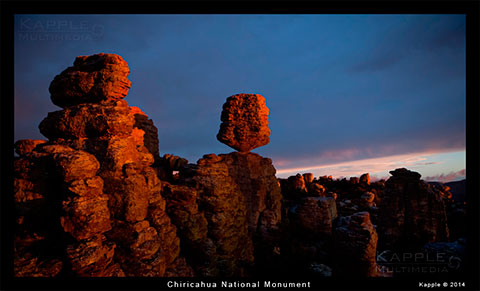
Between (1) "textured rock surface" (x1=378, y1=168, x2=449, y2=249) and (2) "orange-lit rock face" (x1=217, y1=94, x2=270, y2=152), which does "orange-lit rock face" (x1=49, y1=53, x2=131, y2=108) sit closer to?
(2) "orange-lit rock face" (x1=217, y1=94, x2=270, y2=152)

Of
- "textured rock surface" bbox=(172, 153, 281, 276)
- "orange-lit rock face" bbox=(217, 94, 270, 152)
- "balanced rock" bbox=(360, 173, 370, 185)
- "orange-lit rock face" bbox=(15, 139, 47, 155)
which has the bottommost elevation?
"balanced rock" bbox=(360, 173, 370, 185)

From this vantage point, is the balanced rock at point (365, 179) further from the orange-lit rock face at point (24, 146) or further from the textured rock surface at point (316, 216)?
the orange-lit rock face at point (24, 146)

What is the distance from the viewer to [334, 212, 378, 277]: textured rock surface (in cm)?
1478

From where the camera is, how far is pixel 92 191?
7.80 metres

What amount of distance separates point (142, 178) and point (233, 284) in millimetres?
6369

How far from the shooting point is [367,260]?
14727 millimetres

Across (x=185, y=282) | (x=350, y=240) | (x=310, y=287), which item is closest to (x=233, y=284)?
(x=185, y=282)

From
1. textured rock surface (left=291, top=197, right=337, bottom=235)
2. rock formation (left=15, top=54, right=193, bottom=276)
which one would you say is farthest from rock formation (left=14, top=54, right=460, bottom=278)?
textured rock surface (left=291, top=197, right=337, bottom=235)

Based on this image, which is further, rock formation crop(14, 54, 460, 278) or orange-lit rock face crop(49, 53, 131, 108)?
orange-lit rock face crop(49, 53, 131, 108)

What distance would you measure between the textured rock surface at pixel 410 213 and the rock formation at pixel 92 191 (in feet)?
71.6

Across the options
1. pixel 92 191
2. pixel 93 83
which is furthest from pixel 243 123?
pixel 92 191

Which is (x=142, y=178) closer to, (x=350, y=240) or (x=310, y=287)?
(x=310, y=287)

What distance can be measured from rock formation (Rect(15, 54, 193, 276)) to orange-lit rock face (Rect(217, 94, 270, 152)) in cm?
1134

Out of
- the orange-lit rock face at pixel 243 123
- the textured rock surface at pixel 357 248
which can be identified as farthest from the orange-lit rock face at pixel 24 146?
the textured rock surface at pixel 357 248
